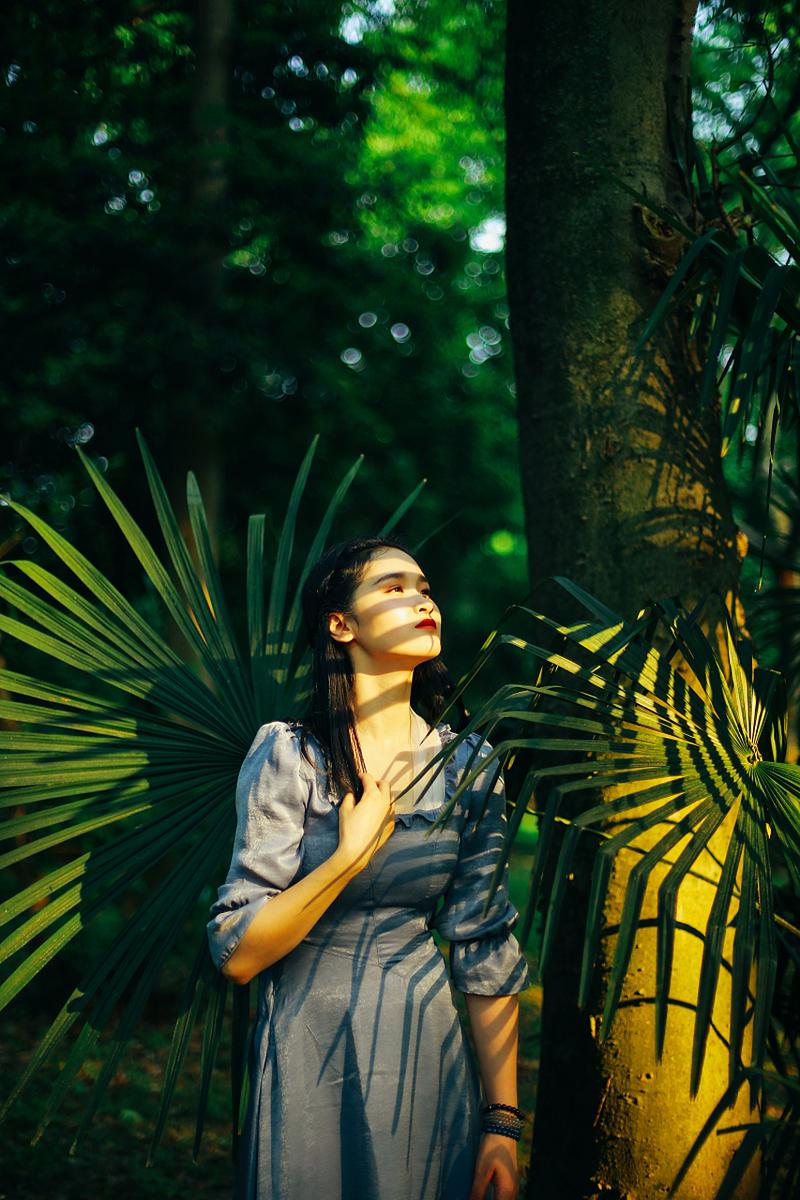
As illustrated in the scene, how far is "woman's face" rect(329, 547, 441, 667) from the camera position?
2004 mm

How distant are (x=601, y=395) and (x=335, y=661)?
1039mm

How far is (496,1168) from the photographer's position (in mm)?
1879

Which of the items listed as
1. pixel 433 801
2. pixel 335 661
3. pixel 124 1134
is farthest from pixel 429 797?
pixel 124 1134

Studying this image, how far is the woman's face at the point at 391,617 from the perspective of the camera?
78.9 inches

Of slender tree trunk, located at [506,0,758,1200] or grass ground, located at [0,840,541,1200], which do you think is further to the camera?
grass ground, located at [0,840,541,1200]

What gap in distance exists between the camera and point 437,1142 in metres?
1.91

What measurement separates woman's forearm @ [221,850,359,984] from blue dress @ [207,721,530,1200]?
0.02 m

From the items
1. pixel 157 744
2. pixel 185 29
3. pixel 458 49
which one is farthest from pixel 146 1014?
pixel 458 49

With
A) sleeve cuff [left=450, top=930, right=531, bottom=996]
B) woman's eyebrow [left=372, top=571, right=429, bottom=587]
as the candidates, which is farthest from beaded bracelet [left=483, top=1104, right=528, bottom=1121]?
woman's eyebrow [left=372, top=571, right=429, bottom=587]

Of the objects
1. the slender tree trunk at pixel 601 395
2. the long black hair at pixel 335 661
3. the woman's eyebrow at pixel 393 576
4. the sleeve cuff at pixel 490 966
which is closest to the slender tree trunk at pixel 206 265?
the slender tree trunk at pixel 601 395

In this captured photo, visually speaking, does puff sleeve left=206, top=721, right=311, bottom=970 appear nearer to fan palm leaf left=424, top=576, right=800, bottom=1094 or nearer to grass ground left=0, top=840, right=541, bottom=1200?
fan palm leaf left=424, top=576, right=800, bottom=1094

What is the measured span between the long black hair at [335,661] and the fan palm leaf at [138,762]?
26 cm

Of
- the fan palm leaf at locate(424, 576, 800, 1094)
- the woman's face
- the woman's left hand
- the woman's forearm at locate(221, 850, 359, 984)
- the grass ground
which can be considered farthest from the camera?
the grass ground

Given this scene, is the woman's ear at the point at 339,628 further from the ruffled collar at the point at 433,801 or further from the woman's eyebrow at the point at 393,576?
the ruffled collar at the point at 433,801
